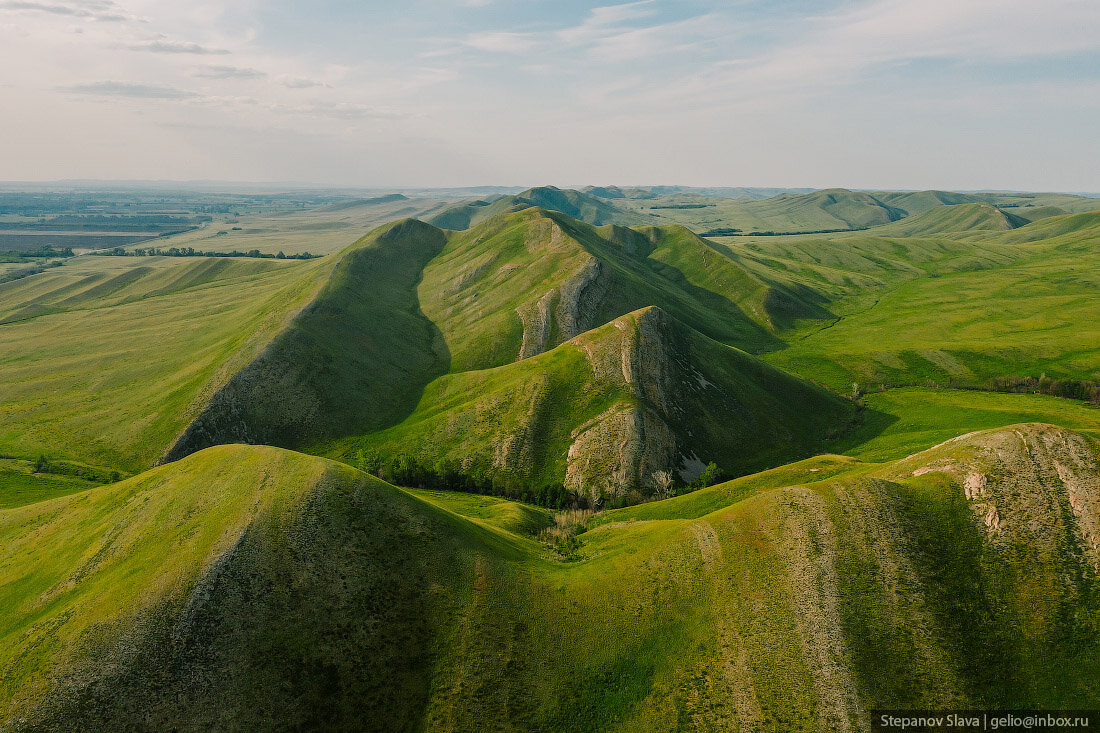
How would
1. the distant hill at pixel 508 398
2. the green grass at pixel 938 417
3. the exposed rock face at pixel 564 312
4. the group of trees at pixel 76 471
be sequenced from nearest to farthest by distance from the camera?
the group of trees at pixel 76 471 → the distant hill at pixel 508 398 → the green grass at pixel 938 417 → the exposed rock face at pixel 564 312

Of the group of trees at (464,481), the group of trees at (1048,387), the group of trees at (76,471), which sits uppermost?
the group of trees at (1048,387)

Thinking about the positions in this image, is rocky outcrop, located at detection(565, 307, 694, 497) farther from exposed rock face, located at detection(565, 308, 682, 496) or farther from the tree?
the tree

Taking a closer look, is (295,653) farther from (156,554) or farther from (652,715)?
(652,715)

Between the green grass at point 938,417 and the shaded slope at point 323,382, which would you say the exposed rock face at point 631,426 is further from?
the shaded slope at point 323,382

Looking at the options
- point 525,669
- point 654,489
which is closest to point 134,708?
point 525,669

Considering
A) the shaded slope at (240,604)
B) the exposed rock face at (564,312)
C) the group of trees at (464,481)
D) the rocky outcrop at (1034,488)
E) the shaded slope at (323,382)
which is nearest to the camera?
the shaded slope at (240,604)

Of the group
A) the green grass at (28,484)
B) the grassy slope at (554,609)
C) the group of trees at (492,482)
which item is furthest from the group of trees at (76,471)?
the grassy slope at (554,609)
